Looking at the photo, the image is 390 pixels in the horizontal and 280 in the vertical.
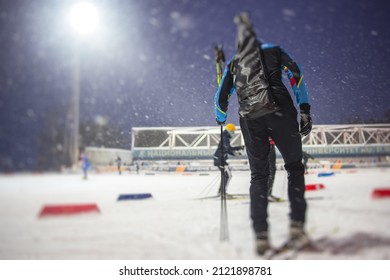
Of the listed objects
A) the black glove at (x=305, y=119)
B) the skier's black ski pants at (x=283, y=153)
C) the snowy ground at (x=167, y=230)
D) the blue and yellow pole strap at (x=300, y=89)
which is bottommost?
the snowy ground at (x=167, y=230)

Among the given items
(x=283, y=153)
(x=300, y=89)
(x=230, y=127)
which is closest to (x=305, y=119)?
(x=300, y=89)

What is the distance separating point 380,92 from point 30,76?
385 cm

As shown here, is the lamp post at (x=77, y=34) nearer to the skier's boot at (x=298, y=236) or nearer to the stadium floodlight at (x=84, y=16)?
the stadium floodlight at (x=84, y=16)

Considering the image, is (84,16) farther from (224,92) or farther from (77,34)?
(224,92)

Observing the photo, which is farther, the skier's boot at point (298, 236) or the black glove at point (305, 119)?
the black glove at point (305, 119)

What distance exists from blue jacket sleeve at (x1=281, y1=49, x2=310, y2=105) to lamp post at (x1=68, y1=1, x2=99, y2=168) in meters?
2.04

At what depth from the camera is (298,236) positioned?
4.58ft

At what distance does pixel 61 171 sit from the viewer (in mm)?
2697

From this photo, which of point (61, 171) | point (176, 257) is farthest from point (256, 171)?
point (61, 171)

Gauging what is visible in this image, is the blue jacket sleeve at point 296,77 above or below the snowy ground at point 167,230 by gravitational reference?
above

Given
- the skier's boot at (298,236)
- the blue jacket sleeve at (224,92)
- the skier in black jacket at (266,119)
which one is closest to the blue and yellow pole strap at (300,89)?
the skier in black jacket at (266,119)

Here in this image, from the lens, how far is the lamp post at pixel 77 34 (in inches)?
92.6

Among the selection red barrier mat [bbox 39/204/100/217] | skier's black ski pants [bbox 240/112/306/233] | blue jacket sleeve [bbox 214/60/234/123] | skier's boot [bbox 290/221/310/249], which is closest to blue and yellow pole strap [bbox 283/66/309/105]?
skier's black ski pants [bbox 240/112/306/233]
